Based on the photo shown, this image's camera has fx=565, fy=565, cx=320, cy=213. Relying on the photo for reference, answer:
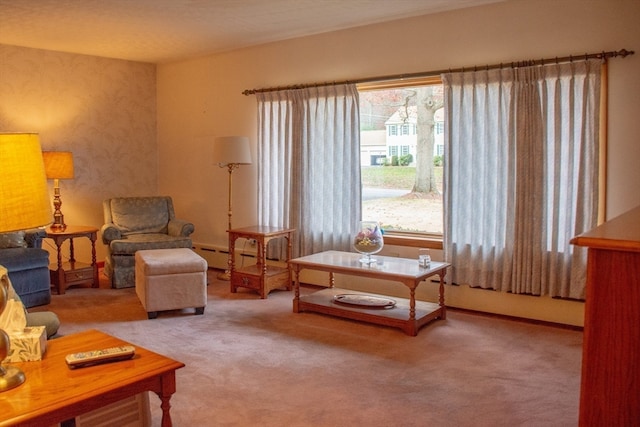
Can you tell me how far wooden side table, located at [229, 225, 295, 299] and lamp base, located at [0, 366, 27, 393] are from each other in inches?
130

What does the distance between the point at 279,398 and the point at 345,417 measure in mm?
417

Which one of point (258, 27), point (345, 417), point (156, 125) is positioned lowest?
point (345, 417)

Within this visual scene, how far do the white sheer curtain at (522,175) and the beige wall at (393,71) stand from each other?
5.9 inches

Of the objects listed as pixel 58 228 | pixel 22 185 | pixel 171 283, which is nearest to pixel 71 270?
pixel 58 228

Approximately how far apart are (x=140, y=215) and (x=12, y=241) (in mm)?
1452

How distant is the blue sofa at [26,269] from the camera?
4.80m

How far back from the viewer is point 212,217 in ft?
22.3

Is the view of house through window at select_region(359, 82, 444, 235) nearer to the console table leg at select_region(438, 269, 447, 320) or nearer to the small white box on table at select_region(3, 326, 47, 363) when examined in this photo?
the console table leg at select_region(438, 269, 447, 320)

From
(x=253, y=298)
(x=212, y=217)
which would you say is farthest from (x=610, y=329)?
(x=212, y=217)

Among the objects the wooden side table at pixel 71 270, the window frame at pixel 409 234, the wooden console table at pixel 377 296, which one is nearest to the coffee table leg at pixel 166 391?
the wooden console table at pixel 377 296

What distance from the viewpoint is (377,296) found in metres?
4.89

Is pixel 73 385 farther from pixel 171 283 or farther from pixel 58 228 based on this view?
pixel 58 228

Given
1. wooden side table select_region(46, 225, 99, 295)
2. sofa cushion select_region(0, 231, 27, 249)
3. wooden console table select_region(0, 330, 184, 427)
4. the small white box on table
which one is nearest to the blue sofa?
sofa cushion select_region(0, 231, 27, 249)

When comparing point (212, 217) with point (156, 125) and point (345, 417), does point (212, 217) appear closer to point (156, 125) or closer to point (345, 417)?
point (156, 125)
